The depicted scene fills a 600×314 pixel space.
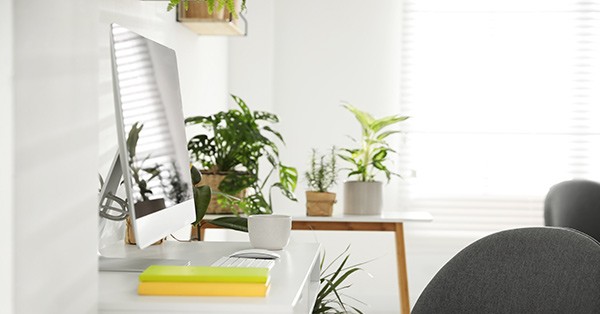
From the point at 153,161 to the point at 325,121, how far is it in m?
3.30

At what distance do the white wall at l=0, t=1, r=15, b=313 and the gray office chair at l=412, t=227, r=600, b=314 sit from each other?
3.77 ft

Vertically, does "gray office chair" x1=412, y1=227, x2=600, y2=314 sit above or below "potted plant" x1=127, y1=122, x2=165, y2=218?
below

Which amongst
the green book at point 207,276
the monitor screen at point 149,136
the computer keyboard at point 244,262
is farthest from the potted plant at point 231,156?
the green book at point 207,276

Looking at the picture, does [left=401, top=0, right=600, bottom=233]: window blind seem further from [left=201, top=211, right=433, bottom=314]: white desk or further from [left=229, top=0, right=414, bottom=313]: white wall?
[left=201, top=211, right=433, bottom=314]: white desk

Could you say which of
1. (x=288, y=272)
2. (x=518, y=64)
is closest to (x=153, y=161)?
(x=288, y=272)

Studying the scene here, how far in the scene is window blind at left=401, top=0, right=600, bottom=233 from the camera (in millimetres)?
5004

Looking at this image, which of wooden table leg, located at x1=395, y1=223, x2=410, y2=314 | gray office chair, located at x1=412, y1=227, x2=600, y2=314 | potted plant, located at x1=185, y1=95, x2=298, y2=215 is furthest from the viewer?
wooden table leg, located at x1=395, y1=223, x2=410, y2=314

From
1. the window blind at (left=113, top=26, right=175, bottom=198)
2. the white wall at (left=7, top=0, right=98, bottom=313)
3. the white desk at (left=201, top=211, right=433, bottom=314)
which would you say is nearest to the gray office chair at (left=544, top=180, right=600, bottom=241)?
the white desk at (left=201, top=211, right=433, bottom=314)

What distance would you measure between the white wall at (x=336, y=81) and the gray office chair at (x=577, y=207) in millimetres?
1316

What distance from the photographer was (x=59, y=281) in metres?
A: 1.26

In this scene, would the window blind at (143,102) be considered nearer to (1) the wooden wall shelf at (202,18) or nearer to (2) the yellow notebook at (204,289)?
(2) the yellow notebook at (204,289)

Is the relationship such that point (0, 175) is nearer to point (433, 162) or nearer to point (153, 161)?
point (153, 161)

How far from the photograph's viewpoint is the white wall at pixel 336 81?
16.6 ft

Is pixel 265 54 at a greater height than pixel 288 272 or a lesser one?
greater
